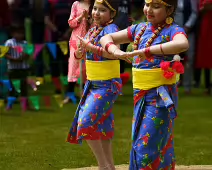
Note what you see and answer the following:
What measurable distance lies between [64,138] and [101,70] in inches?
84.4

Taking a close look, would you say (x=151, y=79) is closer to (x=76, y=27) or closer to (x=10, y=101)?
→ (x=76, y=27)

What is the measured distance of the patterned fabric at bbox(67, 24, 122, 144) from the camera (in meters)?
5.04

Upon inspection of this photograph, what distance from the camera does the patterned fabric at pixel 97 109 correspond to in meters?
5.04

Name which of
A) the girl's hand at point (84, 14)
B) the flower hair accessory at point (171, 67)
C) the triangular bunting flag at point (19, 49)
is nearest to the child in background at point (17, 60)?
the triangular bunting flag at point (19, 49)

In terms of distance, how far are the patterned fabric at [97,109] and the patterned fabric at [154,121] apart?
2.11 ft

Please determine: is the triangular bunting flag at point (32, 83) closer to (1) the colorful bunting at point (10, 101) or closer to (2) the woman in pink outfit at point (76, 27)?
(1) the colorful bunting at point (10, 101)

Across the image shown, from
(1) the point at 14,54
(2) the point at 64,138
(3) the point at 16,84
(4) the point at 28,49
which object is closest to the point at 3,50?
(1) the point at 14,54

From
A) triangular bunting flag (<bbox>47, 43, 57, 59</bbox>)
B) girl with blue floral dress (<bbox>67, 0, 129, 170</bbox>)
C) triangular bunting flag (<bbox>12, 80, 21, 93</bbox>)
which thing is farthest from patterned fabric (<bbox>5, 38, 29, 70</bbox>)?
girl with blue floral dress (<bbox>67, 0, 129, 170</bbox>)

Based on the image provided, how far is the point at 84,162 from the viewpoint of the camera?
19.6ft

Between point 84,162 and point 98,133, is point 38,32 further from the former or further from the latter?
point 98,133

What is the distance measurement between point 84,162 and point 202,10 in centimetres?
499

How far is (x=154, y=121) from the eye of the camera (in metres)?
4.36

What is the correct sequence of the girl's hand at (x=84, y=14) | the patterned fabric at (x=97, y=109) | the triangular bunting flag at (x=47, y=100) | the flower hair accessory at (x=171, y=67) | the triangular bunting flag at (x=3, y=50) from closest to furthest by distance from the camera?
the flower hair accessory at (x=171, y=67) → the patterned fabric at (x=97, y=109) → the girl's hand at (x=84, y=14) → the triangular bunting flag at (x=3, y=50) → the triangular bunting flag at (x=47, y=100)

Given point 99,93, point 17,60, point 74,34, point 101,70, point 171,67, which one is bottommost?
point 17,60
